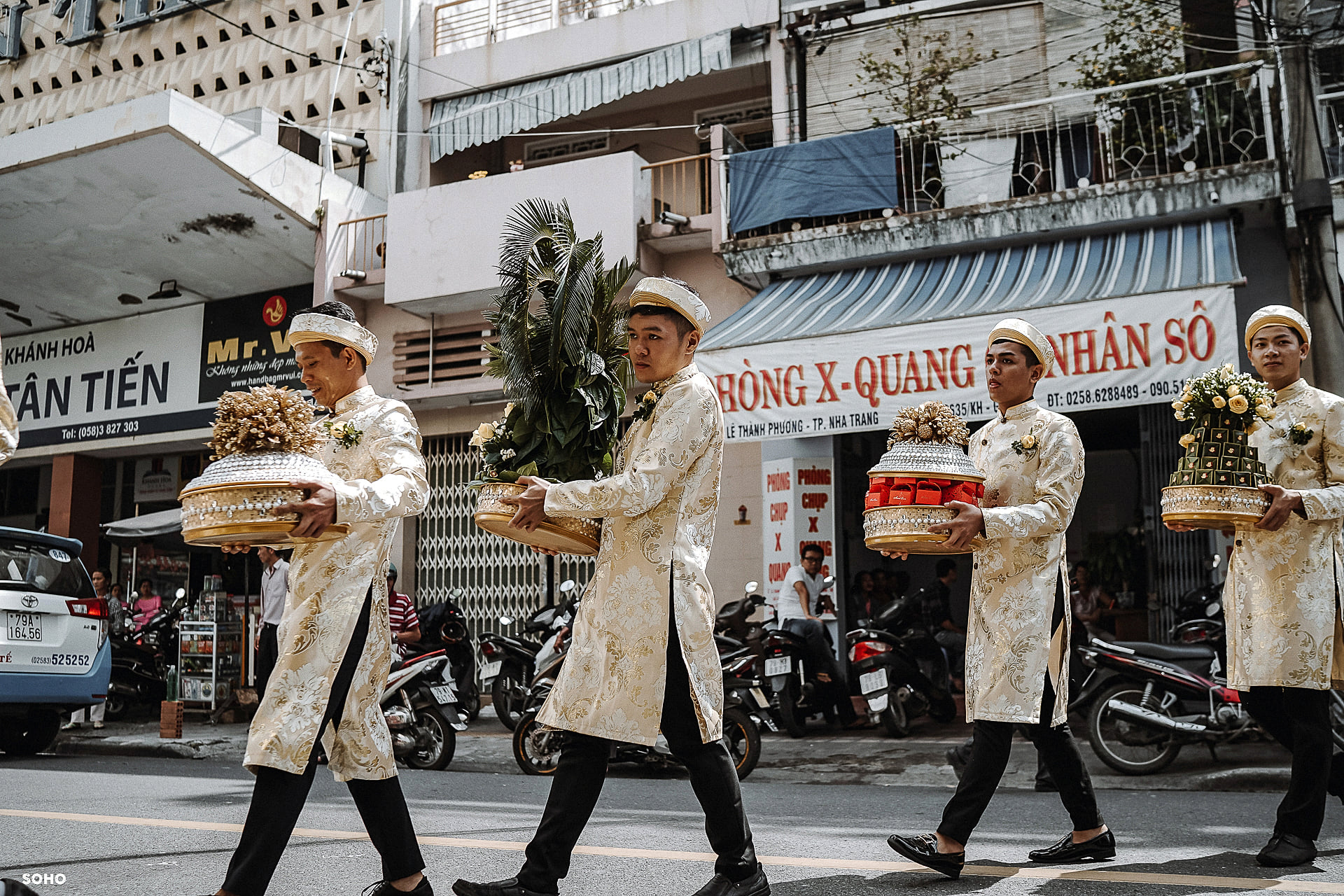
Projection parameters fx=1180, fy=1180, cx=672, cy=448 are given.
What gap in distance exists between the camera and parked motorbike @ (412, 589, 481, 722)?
10.1m

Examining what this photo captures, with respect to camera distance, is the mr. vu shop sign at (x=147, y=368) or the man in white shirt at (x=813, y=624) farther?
the mr. vu shop sign at (x=147, y=368)

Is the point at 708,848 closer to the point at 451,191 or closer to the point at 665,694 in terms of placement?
the point at 665,694

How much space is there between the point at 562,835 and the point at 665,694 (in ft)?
1.45

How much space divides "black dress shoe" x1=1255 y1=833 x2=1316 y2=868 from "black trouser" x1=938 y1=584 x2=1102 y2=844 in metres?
0.51

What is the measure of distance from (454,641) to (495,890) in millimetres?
7271

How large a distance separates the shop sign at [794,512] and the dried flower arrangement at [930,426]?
23.3 feet

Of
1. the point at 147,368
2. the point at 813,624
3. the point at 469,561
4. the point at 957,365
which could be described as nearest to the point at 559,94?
the point at 469,561

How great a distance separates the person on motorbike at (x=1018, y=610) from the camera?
3.56 meters

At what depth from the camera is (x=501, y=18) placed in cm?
1405

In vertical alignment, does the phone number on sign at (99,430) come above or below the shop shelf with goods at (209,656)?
above

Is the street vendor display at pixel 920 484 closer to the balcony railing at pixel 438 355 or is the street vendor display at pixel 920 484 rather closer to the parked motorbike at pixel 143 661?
the parked motorbike at pixel 143 661

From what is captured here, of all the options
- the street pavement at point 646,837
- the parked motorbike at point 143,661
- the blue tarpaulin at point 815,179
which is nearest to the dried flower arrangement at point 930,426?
the street pavement at point 646,837

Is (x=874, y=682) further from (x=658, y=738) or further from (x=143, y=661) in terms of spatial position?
(x=143, y=661)

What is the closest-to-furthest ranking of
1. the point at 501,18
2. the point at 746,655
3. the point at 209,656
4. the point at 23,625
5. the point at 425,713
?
the point at 746,655 → the point at 23,625 → the point at 425,713 → the point at 209,656 → the point at 501,18
